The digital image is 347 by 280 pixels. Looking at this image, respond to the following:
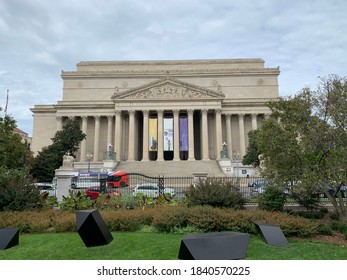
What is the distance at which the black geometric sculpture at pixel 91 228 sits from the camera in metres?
8.95

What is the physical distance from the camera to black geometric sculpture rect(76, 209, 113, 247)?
8953 millimetres

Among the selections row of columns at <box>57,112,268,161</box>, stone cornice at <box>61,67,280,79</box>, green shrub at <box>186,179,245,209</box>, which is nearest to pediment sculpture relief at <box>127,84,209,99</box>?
row of columns at <box>57,112,268,161</box>

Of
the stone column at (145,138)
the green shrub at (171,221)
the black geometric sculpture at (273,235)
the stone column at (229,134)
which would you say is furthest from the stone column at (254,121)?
the black geometric sculpture at (273,235)

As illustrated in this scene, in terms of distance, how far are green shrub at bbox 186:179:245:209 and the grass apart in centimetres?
392

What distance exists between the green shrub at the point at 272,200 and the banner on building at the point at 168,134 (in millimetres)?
36838

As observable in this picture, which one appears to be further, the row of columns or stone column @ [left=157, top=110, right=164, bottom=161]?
the row of columns

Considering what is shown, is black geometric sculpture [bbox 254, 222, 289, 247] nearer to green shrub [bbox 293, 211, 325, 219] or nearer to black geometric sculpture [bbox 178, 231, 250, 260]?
black geometric sculpture [bbox 178, 231, 250, 260]

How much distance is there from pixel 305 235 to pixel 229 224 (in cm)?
307

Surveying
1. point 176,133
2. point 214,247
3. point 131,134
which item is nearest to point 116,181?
point 214,247

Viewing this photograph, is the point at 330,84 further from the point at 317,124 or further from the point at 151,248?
the point at 151,248

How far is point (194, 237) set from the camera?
727 cm

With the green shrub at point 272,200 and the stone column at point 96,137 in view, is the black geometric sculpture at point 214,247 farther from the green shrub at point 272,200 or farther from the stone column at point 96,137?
the stone column at point 96,137

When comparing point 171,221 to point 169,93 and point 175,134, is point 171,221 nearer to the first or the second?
point 175,134

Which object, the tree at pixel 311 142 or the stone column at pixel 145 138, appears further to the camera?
the stone column at pixel 145 138
